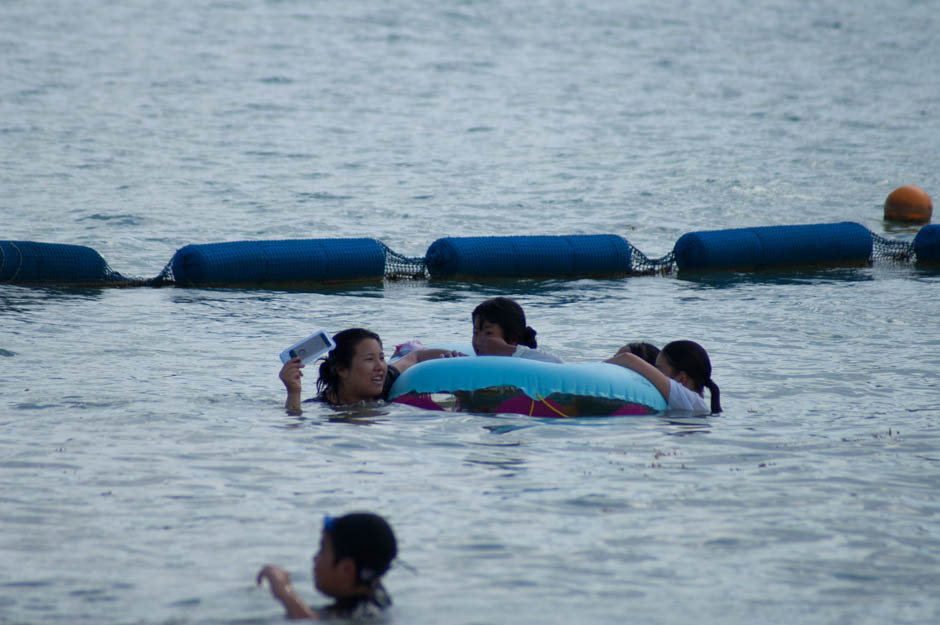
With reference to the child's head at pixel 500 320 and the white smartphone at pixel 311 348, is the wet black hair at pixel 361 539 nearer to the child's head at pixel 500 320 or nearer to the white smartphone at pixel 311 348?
the white smartphone at pixel 311 348

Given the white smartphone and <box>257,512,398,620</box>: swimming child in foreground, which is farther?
the white smartphone

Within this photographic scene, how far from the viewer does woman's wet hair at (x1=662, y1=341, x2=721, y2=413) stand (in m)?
6.60

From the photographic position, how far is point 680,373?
263 inches

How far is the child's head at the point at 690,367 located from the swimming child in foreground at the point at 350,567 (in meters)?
3.21

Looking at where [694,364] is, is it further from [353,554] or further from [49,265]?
[49,265]

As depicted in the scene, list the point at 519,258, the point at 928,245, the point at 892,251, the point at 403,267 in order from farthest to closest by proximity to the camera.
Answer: the point at 892,251, the point at 928,245, the point at 403,267, the point at 519,258

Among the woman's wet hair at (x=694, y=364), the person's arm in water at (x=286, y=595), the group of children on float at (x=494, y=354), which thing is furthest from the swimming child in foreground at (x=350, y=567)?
the woman's wet hair at (x=694, y=364)

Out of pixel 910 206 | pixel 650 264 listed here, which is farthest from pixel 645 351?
pixel 910 206

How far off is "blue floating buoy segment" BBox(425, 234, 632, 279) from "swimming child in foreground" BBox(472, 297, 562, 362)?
496 centimetres

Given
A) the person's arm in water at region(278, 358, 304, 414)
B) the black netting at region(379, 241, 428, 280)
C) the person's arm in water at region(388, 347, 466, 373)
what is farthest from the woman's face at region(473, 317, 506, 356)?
the black netting at region(379, 241, 428, 280)

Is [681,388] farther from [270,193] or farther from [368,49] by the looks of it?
[368,49]

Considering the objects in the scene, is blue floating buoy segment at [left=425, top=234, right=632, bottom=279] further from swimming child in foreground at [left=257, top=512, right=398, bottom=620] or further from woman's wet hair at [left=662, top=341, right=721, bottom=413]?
swimming child in foreground at [left=257, top=512, right=398, bottom=620]

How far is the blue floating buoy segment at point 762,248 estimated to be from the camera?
1252cm

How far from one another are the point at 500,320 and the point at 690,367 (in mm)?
1068
